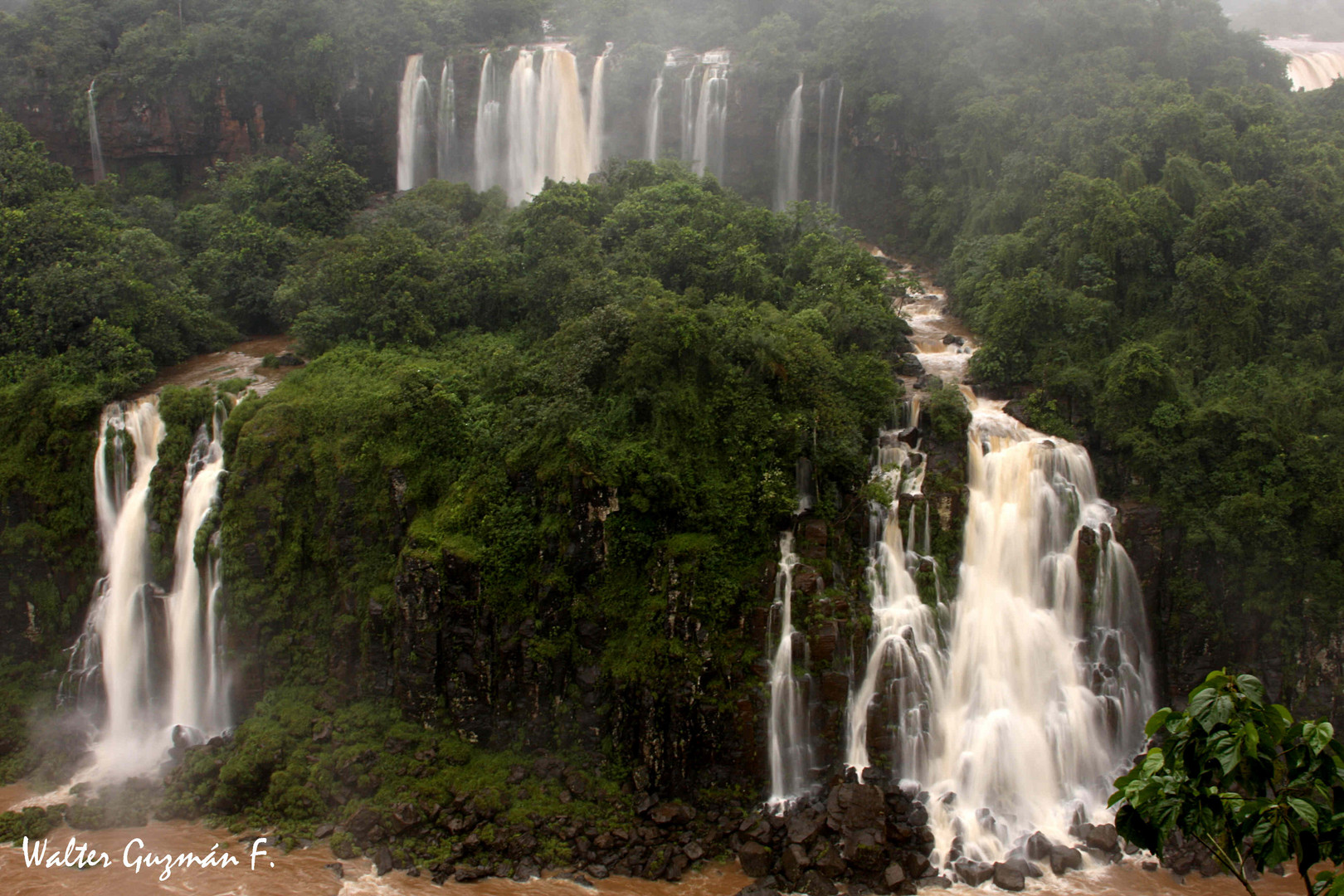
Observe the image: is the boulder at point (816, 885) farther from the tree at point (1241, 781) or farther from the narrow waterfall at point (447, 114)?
the narrow waterfall at point (447, 114)

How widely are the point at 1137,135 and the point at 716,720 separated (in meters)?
19.5

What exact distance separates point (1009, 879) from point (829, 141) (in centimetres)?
2549

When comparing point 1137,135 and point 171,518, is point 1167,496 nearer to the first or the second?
point 1137,135

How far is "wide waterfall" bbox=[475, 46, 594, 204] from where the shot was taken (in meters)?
34.2

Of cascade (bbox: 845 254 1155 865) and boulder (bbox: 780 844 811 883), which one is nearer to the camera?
boulder (bbox: 780 844 811 883)

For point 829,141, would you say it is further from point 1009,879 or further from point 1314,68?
point 1009,879

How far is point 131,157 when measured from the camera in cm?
3466

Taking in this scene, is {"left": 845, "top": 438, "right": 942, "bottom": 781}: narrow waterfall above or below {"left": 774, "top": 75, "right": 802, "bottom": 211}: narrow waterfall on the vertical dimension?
below

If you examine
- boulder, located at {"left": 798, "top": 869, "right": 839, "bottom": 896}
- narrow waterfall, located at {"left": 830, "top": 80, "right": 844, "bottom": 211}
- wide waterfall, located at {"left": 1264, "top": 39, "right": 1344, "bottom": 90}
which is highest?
wide waterfall, located at {"left": 1264, "top": 39, "right": 1344, "bottom": 90}

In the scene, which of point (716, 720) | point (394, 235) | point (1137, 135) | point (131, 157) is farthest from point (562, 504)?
point (131, 157)

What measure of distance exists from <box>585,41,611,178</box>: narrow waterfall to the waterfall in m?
5.97

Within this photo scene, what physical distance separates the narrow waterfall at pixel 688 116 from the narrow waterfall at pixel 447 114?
8001 millimetres

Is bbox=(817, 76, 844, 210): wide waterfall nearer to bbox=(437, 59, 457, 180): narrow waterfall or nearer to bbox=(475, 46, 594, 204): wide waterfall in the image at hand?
bbox=(475, 46, 594, 204): wide waterfall

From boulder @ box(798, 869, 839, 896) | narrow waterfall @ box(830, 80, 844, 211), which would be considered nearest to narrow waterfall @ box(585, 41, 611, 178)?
narrow waterfall @ box(830, 80, 844, 211)
